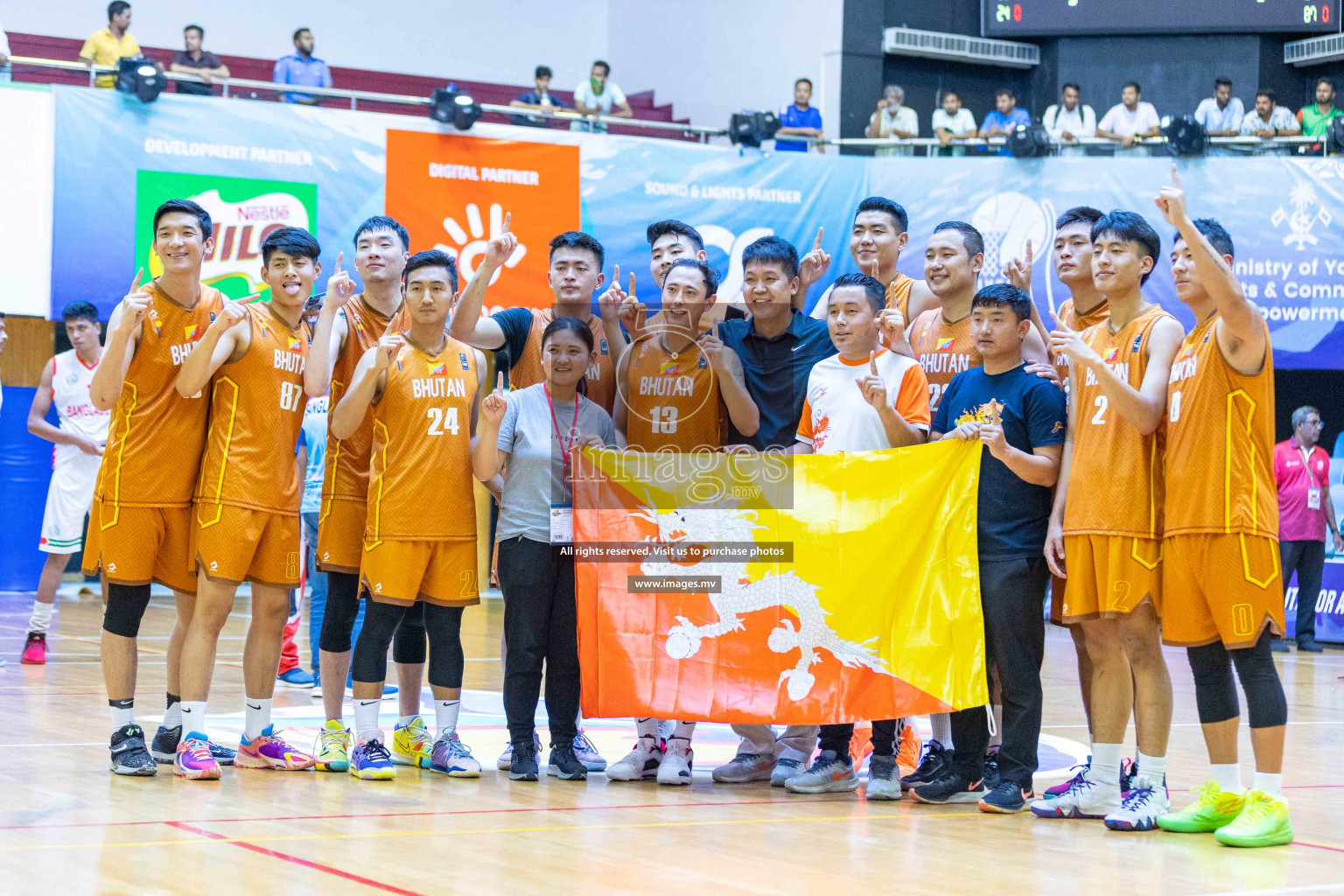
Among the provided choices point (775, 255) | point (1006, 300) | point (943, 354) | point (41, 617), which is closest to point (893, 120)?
point (41, 617)

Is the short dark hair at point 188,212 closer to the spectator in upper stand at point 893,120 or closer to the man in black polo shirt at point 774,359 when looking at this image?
the man in black polo shirt at point 774,359

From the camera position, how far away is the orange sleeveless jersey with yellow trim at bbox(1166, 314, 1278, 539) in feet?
14.9

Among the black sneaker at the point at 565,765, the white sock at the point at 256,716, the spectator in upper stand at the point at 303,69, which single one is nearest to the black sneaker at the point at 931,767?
the black sneaker at the point at 565,765

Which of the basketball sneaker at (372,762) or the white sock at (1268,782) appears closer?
the white sock at (1268,782)

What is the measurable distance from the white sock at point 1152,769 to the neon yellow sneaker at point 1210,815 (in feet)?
0.45

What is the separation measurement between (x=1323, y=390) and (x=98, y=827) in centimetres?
1667

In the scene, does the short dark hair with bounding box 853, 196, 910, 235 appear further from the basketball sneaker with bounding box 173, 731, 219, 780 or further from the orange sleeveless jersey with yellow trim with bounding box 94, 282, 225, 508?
the basketball sneaker with bounding box 173, 731, 219, 780

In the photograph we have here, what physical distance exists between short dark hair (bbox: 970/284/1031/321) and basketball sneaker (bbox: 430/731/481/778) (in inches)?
104

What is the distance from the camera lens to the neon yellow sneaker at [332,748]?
5504mm

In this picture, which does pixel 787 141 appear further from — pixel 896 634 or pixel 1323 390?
pixel 896 634

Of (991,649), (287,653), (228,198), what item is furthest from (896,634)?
(228,198)

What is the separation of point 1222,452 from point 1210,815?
1.24 meters

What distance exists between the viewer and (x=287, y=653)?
8.49 metres

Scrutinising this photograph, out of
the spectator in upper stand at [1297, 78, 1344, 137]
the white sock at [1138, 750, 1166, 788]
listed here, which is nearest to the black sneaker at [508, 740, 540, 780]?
the white sock at [1138, 750, 1166, 788]
